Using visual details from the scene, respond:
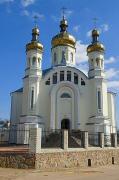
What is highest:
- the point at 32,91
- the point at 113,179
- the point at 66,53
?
the point at 66,53

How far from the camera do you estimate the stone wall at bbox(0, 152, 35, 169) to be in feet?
54.5

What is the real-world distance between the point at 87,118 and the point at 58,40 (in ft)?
36.0

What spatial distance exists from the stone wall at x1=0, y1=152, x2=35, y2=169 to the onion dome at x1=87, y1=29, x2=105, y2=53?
71.2 ft

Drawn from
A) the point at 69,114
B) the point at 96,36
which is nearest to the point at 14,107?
the point at 69,114

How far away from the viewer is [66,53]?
123 ft

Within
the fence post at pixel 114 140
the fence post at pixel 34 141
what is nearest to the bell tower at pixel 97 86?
the fence post at pixel 114 140

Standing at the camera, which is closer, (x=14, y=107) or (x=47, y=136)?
(x=47, y=136)

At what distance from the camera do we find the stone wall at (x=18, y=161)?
1662 centimetres

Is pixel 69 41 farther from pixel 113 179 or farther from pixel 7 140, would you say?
pixel 113 179

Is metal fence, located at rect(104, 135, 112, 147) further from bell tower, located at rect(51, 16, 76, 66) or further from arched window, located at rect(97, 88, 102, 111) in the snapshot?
bell tower, located at rect(51, 16, 76, 66)

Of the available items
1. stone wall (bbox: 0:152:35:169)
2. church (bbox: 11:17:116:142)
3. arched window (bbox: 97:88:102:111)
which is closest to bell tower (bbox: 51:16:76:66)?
church (bbox: 11:17:116:142)

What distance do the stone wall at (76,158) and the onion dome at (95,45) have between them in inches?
575

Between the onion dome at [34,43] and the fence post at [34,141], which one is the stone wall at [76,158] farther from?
the onion dome at [34,43]

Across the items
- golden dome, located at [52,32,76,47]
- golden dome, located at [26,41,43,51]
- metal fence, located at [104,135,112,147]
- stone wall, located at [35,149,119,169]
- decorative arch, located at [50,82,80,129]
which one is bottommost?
stone wall, located at [35,149,119,169]
